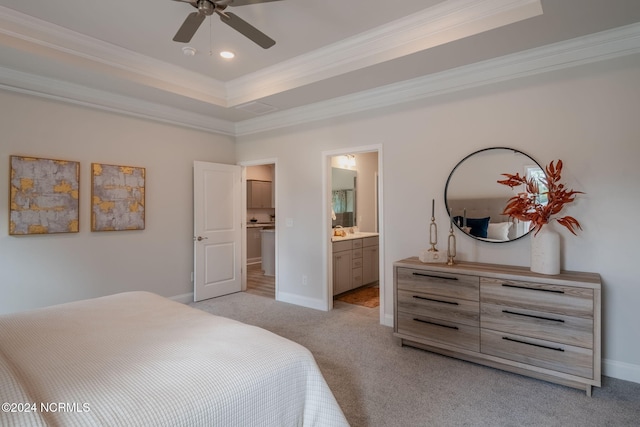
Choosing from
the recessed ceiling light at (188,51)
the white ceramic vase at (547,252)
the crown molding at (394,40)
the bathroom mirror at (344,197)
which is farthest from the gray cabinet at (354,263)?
the recessed ceiling light at (188,51)

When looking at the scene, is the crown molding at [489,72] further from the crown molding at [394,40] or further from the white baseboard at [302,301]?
the white baseboard at [302,301]

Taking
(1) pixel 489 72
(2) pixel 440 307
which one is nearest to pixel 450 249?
(2) pixel 440 307

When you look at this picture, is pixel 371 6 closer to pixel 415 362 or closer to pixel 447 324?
pixel 447 324

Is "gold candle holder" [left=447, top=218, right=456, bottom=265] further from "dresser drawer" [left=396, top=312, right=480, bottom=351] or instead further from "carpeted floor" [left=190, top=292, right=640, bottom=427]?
"carpeted floor" [left=190, top=292, right=640, bottom=427]

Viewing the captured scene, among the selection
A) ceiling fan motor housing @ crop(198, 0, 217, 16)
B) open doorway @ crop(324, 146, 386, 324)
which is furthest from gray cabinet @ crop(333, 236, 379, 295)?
ceiling fan motor housing @ crop(198, 0, 217, 16)

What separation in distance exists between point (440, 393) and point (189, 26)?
311 cm

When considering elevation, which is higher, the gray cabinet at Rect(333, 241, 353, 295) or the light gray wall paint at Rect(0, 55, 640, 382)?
the light gray wall paint at Rect(0, 55, 640, 382)

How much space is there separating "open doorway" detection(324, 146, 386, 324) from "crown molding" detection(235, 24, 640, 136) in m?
0.56

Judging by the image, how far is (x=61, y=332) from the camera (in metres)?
1.71

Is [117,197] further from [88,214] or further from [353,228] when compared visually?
[353,228]

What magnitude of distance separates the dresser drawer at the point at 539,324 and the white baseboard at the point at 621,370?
0.56 m

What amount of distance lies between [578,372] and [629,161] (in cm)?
163

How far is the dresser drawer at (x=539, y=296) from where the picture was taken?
2.28m

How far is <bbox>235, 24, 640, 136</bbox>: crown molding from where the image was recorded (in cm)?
252
